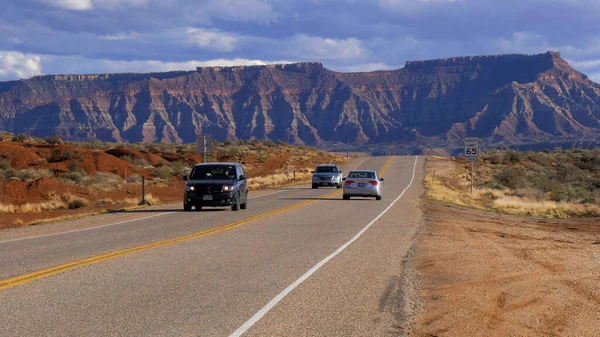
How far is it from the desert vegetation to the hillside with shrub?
13475 mm

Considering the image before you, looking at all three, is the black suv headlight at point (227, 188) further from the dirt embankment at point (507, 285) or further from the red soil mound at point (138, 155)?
the red soil mound at point (138, 155)

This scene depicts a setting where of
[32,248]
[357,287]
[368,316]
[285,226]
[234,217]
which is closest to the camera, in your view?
[368,316]

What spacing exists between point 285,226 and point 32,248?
697 centimetres

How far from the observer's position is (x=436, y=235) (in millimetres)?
18000

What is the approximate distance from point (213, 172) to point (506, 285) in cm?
1733

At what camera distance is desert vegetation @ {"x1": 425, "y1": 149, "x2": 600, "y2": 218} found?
116 ft

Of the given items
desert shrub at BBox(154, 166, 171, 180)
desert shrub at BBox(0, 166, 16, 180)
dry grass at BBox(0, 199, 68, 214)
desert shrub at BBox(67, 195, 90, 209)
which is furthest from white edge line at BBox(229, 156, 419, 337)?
desert shrub at BBox(154, 166, 171, 180)

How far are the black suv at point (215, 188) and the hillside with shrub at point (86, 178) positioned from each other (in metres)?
4.90

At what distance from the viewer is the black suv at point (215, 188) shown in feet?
83.4

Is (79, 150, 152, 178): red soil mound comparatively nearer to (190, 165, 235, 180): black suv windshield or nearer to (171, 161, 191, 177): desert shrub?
(171, 161, 191, 177): desert shrub

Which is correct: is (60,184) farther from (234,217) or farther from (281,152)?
(281,152)

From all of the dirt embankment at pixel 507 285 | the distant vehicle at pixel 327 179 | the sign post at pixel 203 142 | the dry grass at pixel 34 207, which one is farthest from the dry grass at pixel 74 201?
the dirt embankment at pixel 507 285

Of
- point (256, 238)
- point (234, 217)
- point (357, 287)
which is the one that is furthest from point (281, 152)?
point (357, 287)

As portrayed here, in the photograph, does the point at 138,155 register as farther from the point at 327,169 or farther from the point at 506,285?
the point at 506,285
